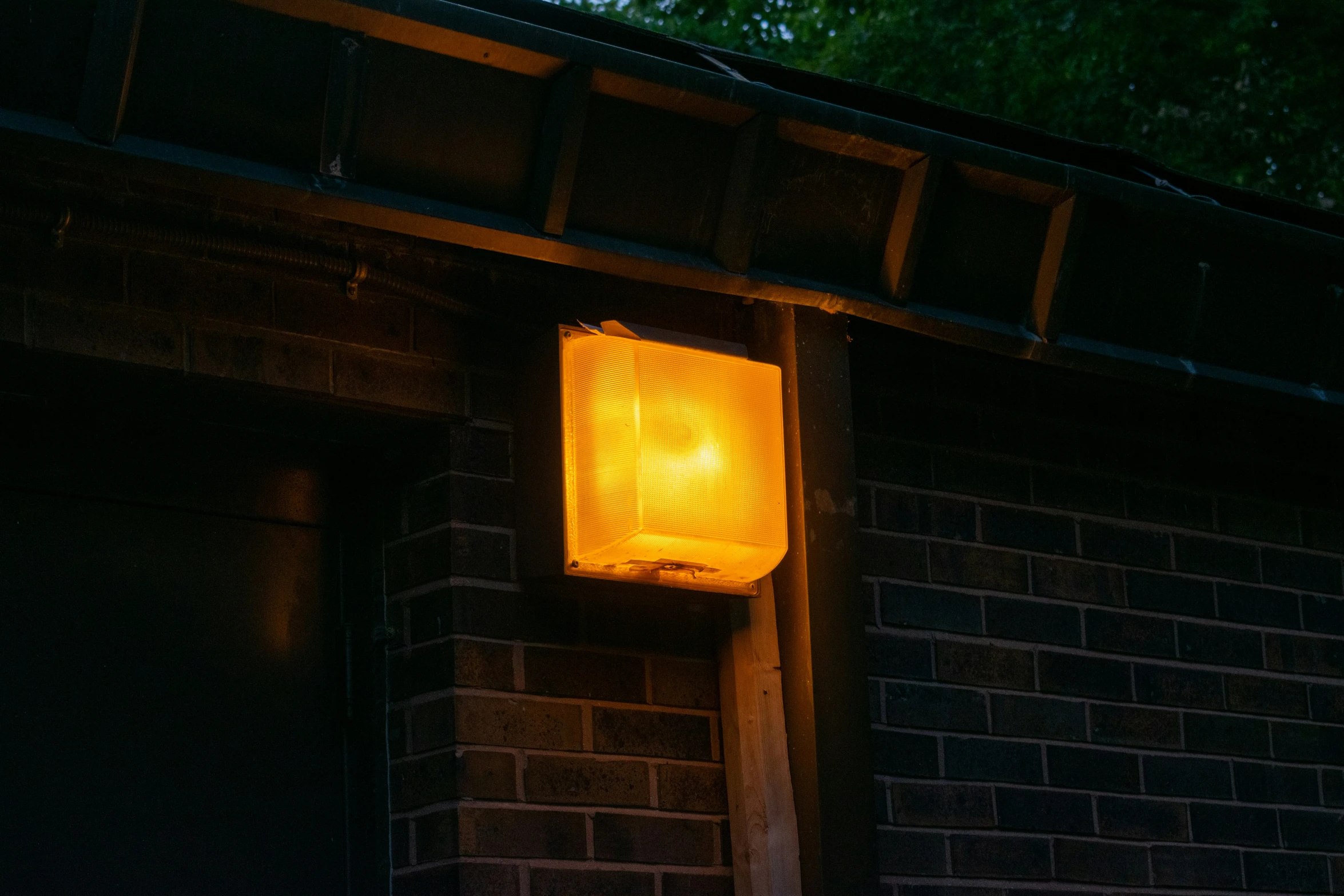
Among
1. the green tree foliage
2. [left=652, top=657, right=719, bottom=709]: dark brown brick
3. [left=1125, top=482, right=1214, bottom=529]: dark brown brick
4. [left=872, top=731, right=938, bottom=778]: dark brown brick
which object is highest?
the green tree foliage

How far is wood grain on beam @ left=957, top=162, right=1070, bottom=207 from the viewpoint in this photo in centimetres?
394

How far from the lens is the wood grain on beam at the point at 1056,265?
4086 mm

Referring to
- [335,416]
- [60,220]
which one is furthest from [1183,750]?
[60,220]

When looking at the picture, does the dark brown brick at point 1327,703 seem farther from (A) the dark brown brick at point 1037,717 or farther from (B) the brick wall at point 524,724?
(B) the brick wall at point 524,724

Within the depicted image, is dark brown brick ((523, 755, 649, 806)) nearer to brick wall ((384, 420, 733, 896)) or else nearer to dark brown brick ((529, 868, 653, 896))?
brick wall ((384, 420, 733, 896))

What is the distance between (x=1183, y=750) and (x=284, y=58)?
3172 mm

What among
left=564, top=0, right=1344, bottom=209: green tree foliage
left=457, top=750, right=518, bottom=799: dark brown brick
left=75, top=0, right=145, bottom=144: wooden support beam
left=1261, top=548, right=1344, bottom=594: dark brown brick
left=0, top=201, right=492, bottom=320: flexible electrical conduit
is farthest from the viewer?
left=564, top=0, right=1344, bottom=209: green tree foliage

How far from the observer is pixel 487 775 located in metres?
3.66

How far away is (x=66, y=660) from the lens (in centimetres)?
357

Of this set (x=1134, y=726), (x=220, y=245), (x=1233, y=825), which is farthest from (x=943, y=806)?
(x=220, y=245)

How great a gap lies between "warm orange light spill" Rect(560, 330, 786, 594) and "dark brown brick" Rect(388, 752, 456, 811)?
51cm

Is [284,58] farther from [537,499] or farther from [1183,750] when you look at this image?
[1183,750]

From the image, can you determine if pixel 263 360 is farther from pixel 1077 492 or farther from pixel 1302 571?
pixel 1302 571

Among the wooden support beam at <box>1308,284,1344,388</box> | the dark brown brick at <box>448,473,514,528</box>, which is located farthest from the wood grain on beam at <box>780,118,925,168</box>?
the wooden support beam at <box>1308,284,1344,388</box>
